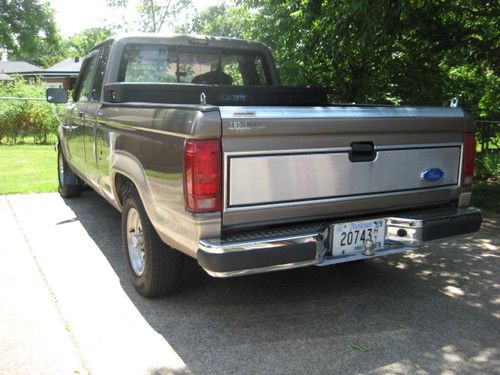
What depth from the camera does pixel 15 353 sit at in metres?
3.13

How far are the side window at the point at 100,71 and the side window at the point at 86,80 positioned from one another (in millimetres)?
213

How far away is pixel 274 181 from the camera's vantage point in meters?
3.13

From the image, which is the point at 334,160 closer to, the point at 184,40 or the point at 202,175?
the point at 202,175

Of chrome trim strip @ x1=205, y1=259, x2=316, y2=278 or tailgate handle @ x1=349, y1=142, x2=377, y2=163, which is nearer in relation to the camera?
chrome trim strip @ x1=205, y1=259, x2=316, y2=278

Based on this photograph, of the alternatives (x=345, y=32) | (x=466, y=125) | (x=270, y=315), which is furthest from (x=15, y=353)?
(x=345, y=32)

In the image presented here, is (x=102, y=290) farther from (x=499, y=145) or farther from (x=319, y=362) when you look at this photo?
(x=499, y=145)

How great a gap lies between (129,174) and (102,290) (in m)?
0.98

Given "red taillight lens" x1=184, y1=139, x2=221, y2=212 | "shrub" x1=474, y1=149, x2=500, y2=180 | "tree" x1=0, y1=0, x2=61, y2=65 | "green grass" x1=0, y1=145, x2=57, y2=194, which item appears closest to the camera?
"red taillight lens" x1=184, y1=139, x2=221, y2=212

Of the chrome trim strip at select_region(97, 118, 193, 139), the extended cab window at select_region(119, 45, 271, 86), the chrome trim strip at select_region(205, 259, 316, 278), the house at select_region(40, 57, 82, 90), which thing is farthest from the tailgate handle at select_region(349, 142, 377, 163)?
the house at select_region(40, 57, 82, 90)

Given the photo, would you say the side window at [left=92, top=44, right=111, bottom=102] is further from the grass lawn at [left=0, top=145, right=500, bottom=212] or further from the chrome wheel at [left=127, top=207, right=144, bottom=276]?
the grass lawn at [left=0, top=145, right=500, bottom=212]

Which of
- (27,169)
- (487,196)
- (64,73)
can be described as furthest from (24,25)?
(487,196)

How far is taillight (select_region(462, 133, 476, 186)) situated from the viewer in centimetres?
382

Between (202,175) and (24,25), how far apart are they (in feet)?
109

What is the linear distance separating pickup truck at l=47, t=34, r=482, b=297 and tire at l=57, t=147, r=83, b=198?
2867 millimetres
